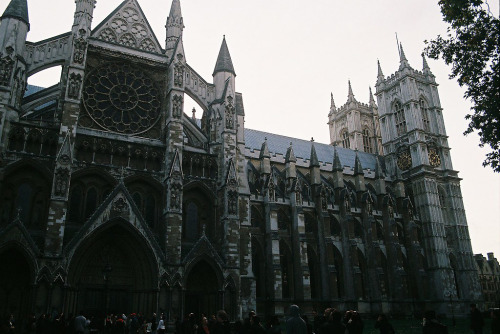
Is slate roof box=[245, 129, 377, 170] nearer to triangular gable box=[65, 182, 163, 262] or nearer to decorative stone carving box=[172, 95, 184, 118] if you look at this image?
decorative stone carving box=[172, 95, 184, 118]

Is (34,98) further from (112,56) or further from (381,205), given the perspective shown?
(381,205)

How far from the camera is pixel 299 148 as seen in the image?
172 feet

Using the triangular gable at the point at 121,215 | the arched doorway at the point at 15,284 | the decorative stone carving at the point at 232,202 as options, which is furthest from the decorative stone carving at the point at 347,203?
the arched doorway at the point at 15,284

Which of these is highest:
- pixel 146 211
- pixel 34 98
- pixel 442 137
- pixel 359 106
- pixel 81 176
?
pixel 359 106

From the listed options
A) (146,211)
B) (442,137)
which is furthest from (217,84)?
(442,137)

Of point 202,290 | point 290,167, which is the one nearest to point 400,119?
point 290,167

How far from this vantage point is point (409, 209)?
48312 millimetres

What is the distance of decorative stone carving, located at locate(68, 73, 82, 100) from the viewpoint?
81.7 ft

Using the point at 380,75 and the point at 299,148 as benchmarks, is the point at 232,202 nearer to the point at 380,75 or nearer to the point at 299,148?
the point at 299,148

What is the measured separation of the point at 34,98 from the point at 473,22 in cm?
2382

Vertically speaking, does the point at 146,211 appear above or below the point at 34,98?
below

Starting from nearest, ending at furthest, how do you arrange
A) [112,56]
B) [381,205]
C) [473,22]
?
[473,22]
[112,56]
[381,205]

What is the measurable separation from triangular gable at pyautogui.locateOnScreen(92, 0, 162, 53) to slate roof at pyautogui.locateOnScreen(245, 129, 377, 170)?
18.0 metres

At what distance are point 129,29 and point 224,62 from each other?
7.06 metres
